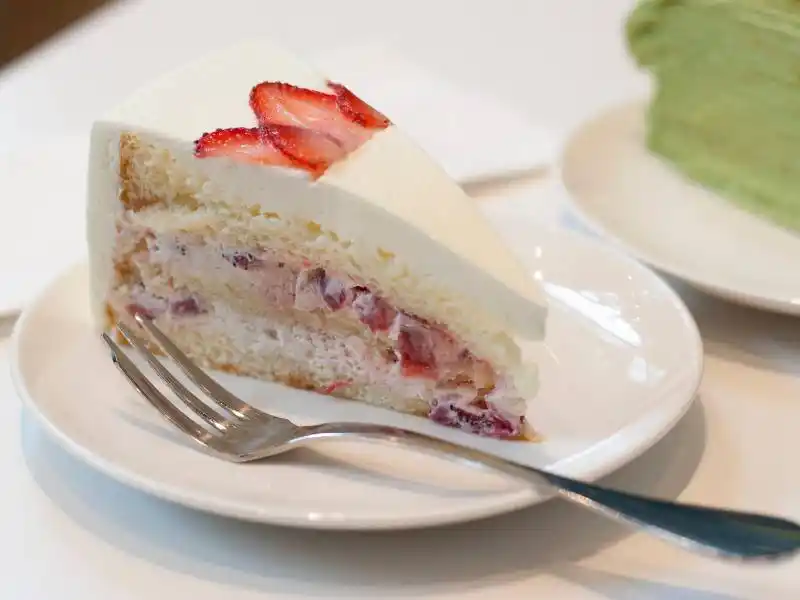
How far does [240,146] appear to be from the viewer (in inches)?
33.8

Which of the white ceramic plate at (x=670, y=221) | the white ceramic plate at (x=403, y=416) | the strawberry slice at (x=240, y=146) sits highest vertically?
the strawberry slice at (x=240, y=146)

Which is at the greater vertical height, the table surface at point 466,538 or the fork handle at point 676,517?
the fork handle at point 676,517

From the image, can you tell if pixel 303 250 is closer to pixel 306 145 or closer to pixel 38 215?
pixel 306 145

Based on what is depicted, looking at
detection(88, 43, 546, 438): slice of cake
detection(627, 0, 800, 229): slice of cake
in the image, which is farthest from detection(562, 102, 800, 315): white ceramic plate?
detection(88, 43, 546, 438): slice of cake

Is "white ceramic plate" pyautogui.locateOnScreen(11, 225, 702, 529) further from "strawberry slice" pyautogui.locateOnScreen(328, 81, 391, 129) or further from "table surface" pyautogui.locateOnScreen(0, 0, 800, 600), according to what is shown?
"strawberry slice" pyautogui.locateOnScreen(328, 81, 391, 129)

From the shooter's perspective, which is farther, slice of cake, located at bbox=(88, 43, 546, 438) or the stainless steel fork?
slice of cake, located at bbox=(88, 43, 546, 438)

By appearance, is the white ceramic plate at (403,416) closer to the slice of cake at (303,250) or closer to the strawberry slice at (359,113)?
the slice of cake at (303,250)

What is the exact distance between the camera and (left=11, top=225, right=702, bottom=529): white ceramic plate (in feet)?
2.21

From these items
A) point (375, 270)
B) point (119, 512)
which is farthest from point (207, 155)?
point (119, 512)

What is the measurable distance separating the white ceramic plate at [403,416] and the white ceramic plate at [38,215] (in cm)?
10

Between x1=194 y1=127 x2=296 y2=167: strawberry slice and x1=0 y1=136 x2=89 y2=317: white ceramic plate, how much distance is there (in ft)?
0.83

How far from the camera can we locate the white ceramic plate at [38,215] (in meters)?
1.06

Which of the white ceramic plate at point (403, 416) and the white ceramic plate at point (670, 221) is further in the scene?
the white ceramic plate at point (670, 221)

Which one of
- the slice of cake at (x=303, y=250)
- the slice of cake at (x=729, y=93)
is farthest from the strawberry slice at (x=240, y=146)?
the slice of cake at (x=729, y=93)
